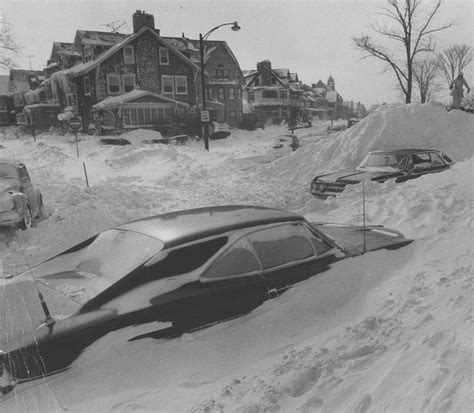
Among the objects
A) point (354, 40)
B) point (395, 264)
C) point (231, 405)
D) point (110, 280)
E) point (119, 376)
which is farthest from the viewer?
point (354, 40)

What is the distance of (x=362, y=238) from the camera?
536 centimetres

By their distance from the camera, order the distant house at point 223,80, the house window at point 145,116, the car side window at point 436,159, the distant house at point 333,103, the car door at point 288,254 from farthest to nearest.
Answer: the distant house at point 333,103 → the distant house at point 223,80 → the house window at point 145,116 → the car side window at point 436,159 → the car door at point 288,254

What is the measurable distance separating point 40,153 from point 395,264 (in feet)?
76.5

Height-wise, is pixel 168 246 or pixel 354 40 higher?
pixel 354 40

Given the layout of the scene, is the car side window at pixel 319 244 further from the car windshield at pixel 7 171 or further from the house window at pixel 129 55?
the house window at pixel 129 55

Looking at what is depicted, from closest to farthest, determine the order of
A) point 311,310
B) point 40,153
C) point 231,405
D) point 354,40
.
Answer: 1. point 231,405
2. point 311,310
3. point 40,153
4. point 354,40

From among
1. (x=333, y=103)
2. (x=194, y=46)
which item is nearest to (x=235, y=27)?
(x=194, y=46)

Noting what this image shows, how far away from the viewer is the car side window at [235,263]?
12.2 ft

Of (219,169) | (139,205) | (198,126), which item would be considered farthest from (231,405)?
(198,126)

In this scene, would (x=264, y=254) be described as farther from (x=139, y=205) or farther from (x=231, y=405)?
(x=139, y=205)

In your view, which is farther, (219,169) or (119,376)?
(219,169)

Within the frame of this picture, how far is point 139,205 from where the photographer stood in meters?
10.4

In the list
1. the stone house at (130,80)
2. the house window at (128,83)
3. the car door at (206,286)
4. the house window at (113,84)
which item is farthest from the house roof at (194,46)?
the car door at (206,286)

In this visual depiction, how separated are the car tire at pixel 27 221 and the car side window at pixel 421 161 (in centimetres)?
881
